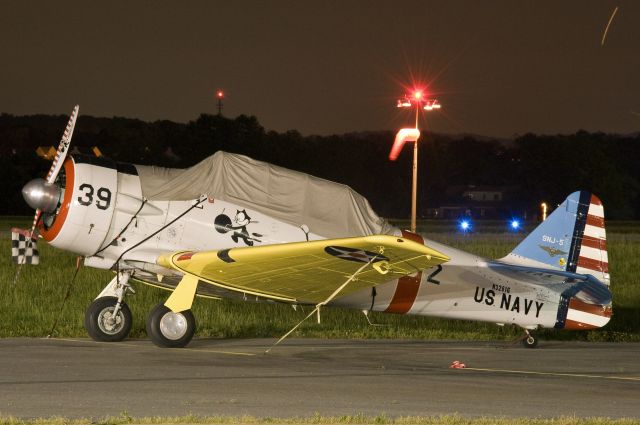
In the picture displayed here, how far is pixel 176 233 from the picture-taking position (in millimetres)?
13820

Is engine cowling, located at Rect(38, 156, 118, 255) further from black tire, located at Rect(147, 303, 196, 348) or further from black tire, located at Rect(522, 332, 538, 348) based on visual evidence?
black tire, located at Rect(522, 332, 538, 348)

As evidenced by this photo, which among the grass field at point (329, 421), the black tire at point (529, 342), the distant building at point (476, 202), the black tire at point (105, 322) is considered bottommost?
the grass field at point (329, 421)

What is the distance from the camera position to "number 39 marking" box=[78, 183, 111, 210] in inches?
531

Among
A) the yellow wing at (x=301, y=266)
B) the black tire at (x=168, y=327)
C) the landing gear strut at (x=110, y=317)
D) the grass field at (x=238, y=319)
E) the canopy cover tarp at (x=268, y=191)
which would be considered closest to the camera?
the yellow wing at (x=301, y=266)

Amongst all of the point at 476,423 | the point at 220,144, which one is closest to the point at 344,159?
the point at 220,144

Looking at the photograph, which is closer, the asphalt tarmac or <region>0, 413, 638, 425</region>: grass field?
<region>0, 413, 638, 425</region>: grass field

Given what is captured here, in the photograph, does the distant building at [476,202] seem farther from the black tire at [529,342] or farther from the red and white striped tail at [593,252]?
the black tire at [529,342]

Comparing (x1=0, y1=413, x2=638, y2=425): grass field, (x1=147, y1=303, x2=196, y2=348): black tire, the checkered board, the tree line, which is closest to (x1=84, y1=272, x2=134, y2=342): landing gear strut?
(x1=147, y1=303, x2=196, y2=348): black tire

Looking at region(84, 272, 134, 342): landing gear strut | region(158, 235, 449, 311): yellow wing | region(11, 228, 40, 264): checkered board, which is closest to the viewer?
region(158, 235, 449, 311): yellow wing

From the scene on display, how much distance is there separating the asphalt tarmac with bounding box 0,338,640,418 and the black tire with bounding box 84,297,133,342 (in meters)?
0.19

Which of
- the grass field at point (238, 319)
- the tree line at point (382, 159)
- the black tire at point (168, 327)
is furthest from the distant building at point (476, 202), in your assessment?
the black tire at point (168, 327)

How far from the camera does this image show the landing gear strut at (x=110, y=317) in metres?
14.1

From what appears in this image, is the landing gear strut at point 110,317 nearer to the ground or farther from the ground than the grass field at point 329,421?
farther from the ground

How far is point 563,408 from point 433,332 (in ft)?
24.1
